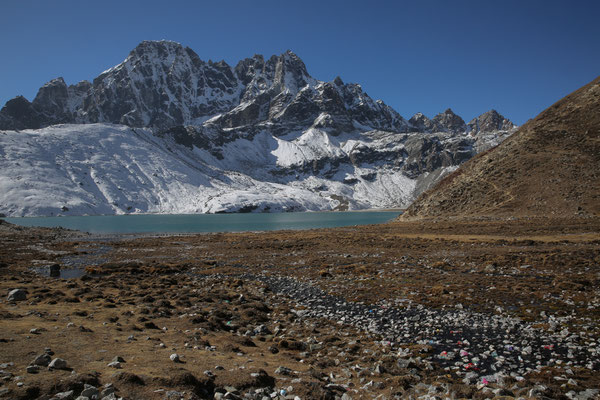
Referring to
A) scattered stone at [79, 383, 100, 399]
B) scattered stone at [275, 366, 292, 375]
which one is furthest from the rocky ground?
scattered stone at [275, 366, 292, 375]

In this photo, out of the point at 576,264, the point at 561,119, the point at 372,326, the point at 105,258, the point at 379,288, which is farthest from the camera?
the point at 561,119

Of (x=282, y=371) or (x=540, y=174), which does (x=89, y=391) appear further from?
(x=540, y=174)

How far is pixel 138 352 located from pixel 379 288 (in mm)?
15264

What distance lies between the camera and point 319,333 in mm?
14977

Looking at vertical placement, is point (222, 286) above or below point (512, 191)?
below

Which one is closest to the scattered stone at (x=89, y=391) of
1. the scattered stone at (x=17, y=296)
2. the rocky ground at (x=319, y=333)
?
the rocky ground at (x=319, y=333)

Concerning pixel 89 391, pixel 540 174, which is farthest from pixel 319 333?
pixel 540 174

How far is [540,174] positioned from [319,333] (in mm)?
85389

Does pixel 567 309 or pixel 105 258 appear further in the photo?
pixel 105 258

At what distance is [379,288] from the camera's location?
73.2 ft

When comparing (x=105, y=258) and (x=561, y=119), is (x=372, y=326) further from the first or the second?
(x=561, y=119)

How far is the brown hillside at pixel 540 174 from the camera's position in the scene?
232 ft

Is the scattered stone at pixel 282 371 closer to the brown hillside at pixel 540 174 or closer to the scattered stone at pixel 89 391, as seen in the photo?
the scattered stone at pixel 89 391

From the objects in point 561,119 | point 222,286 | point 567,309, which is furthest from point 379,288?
point 561,119
